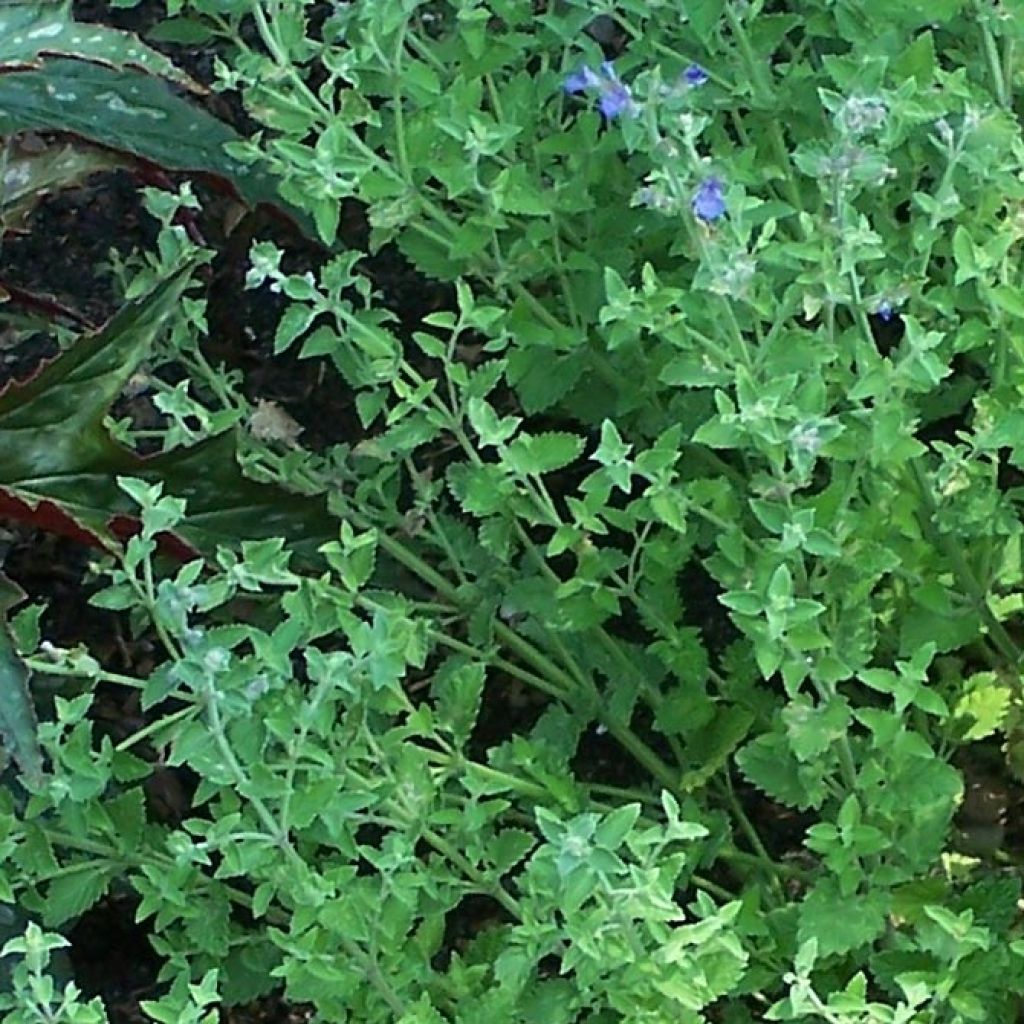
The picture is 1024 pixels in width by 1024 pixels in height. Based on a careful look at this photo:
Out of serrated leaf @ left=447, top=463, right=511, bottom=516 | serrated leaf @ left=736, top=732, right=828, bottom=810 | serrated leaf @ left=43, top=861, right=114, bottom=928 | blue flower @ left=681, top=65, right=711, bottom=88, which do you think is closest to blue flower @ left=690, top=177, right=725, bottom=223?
blue flower @ left=681, top=65, right=711, bottom=88

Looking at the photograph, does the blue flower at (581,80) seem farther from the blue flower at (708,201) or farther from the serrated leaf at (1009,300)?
the serrated leaf at (1009,300)

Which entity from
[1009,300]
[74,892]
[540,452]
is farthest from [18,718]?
[1009,300]

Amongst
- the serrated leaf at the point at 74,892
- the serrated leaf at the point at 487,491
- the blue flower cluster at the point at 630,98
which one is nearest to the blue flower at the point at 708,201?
the blue flower cluster at the point at 630,98

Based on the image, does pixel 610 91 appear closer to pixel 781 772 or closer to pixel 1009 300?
pixel 1009 300

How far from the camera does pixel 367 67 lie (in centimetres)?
120

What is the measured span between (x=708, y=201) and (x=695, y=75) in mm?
150

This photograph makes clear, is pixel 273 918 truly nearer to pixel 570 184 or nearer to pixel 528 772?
pixel 528 772

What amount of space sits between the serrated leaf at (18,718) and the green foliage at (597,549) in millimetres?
16

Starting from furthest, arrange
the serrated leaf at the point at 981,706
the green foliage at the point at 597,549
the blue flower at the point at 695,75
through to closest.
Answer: the serrated leaf at the point at 981,706 < the blue flower at the point at 695,75 < the green foliage at the point at 597,549

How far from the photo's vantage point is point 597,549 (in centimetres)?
125

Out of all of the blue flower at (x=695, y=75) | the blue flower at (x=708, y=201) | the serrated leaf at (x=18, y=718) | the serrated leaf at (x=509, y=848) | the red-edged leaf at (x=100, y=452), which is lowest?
the serrated leaf at (x=509, y=848)

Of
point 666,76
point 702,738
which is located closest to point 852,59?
point 666,76

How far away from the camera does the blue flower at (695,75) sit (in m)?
1.13

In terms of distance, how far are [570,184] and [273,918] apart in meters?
0.54
